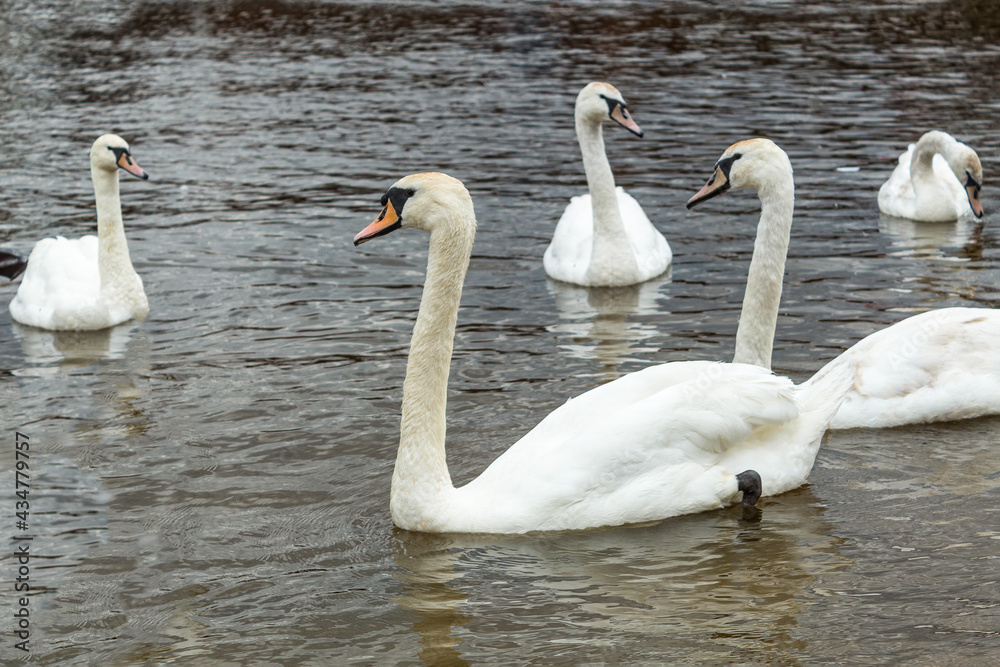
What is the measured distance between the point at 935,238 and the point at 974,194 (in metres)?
0.56

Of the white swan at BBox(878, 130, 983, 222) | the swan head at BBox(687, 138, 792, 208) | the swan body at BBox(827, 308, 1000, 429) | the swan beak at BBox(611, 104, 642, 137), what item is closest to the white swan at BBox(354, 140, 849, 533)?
the swan body at BBox(827, 308, 1000, 429)

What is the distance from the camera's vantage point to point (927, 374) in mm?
7570

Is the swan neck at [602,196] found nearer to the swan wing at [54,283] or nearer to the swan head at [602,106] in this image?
the swan head at [602,106]

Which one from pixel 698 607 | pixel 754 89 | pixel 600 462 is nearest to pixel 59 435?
pixel 600 462

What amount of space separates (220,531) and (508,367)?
294 cm

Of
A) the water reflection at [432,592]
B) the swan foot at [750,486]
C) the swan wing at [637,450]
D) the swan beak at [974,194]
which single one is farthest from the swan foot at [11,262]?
the swan beak at [974,194]

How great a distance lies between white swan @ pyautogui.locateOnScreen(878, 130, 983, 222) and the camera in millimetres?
12430

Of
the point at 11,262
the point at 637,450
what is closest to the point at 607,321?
the point at 637,450

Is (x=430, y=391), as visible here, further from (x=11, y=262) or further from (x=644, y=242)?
(x=644, y=242)

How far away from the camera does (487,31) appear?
26.4 meters

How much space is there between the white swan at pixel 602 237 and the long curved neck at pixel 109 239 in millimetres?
3633

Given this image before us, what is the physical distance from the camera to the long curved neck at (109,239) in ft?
33.9

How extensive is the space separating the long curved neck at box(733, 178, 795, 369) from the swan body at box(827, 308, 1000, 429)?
56cm

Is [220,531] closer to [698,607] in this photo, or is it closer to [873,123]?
[698,607]
